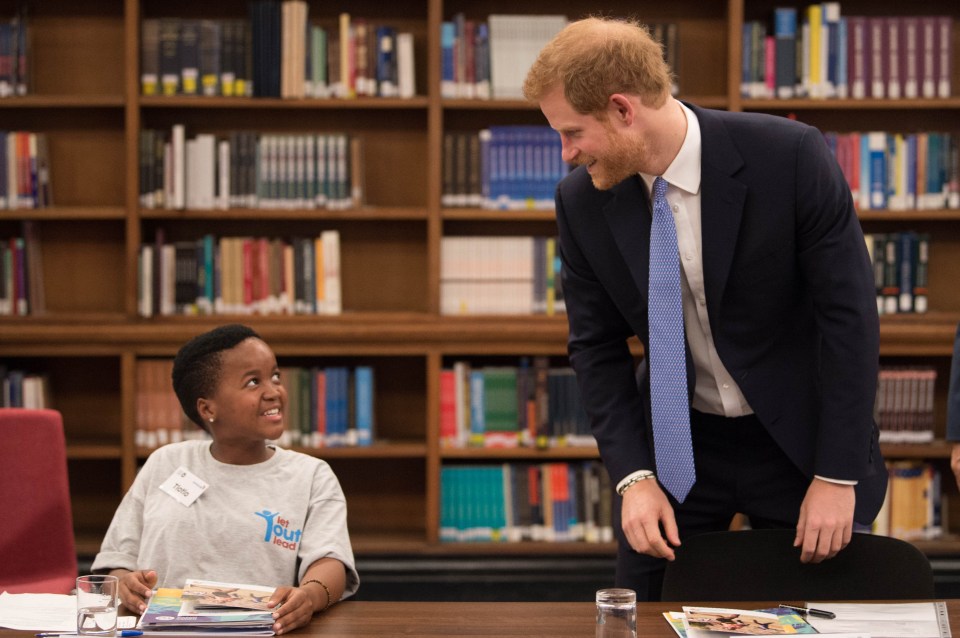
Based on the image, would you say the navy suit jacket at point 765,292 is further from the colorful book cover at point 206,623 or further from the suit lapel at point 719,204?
the colorful book cover at point 206,623

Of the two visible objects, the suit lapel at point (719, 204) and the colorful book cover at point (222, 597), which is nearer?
the colorful book cover at point (222, 597)

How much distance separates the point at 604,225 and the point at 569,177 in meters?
0.14

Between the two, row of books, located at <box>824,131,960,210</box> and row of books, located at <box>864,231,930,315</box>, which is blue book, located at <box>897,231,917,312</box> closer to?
row of books, located at <box>864,231,930,315</box>

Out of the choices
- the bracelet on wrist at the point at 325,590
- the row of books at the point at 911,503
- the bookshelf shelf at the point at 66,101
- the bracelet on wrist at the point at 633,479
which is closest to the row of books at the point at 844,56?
the row of books at the point at 911,503

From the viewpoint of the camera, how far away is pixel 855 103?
4.04m

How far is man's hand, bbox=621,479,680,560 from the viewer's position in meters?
1.81

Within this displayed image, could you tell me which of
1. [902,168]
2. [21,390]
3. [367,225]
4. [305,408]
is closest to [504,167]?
[367,225]

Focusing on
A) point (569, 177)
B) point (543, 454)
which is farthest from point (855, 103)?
point (569, 177)

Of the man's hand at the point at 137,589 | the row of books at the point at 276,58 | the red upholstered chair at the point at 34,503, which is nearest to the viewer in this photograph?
the man's hand at the point at 137,589

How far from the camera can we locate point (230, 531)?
2008mm

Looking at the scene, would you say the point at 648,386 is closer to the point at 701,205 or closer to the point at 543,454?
the point at 701,205

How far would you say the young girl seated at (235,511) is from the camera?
78.4 inches

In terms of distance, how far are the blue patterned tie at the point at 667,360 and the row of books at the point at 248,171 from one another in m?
2.34

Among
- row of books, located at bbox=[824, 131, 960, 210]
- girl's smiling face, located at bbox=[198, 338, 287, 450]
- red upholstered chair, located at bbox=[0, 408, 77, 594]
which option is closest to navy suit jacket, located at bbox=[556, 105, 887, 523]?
girl's smiling face, located at bbox=[198, 338, 287, 450]
